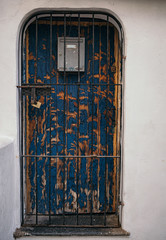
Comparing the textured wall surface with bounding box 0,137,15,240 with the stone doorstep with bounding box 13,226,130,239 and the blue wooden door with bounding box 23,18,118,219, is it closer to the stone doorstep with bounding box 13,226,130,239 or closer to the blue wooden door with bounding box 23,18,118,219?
the stone doorstep with bounding box 13,226,130,239

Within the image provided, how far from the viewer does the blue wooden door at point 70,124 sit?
301 centimetres

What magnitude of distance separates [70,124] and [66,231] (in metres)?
1.42

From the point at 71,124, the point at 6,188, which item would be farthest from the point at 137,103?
the point at 6,188

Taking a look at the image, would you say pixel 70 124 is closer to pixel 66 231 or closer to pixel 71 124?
pixel 71 124

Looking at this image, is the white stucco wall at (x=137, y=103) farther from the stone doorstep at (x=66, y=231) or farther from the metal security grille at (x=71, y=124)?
the metal security grille at (x=71, y=124)

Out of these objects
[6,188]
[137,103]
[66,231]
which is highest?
[137,103]

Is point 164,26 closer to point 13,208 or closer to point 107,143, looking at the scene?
point 107,143

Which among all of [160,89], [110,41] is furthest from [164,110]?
[110,41]

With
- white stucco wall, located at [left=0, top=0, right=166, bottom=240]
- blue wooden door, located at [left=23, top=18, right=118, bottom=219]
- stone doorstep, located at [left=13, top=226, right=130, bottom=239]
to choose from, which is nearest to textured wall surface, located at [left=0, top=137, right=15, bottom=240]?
white stucco wall, located at [left=0, top=0, right=166, bottom=240]

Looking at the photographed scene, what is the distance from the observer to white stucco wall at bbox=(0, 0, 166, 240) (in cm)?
259

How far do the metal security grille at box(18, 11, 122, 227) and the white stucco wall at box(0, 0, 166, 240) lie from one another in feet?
0.97

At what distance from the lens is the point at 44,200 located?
3.10m

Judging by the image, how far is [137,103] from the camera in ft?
8.68

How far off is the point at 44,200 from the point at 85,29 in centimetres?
253
